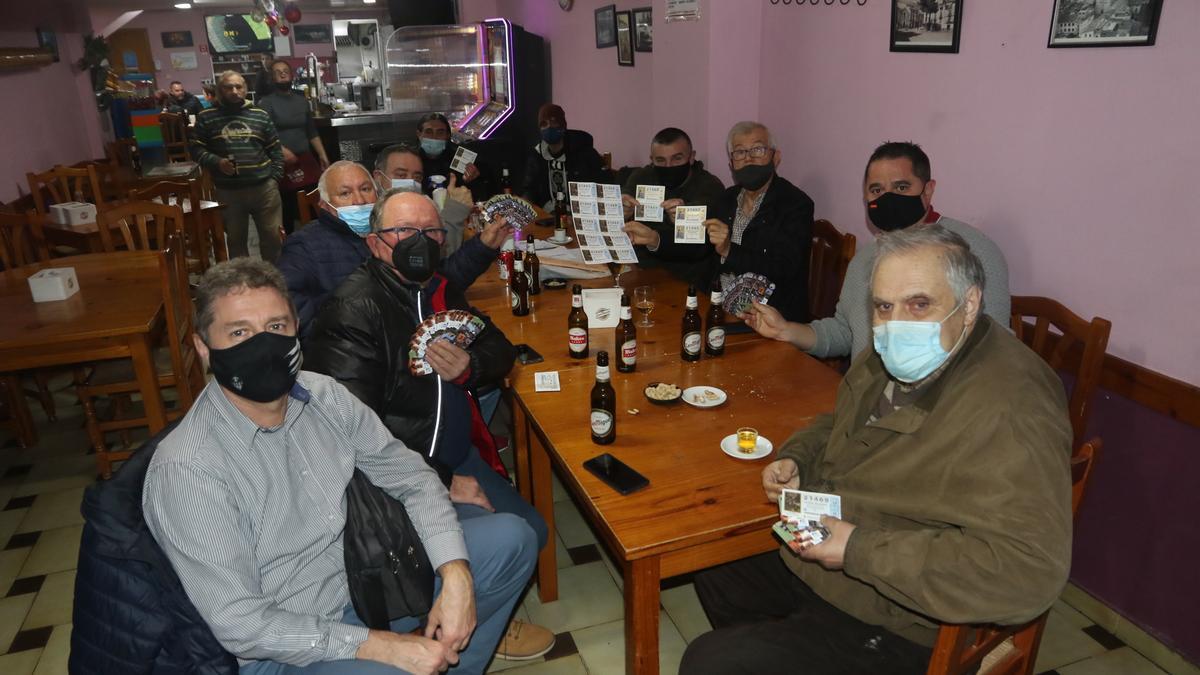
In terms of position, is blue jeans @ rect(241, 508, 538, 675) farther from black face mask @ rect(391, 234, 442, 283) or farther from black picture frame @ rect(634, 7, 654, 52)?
black picture frame @ rect(634, 7, 654, 52)

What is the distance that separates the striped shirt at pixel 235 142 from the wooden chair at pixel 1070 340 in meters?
5.61

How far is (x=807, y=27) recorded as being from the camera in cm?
384

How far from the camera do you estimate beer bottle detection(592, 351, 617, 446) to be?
2.03m

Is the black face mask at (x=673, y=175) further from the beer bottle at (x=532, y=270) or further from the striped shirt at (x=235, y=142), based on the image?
the striped shirt at (x=235, y=142)

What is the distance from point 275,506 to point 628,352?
1204 millimetres

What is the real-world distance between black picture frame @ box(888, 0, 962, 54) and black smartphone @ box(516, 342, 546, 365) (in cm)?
206

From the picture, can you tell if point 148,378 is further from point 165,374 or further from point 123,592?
point 123,592

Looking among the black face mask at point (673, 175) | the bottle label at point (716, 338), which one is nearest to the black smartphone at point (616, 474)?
the bottle label at point (716, 338)

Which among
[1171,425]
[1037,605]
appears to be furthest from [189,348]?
[1171,425]

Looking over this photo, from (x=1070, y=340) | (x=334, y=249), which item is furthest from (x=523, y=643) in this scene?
(x=1070, y=340)

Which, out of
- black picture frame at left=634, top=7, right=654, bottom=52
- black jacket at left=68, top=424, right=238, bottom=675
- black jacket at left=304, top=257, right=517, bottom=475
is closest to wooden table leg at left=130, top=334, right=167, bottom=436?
black jacket at left=304, top=257, right=517, bottom=475

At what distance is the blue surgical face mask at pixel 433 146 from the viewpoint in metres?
5.20

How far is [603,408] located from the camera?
6.94ft

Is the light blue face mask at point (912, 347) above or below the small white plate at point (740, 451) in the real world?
above
